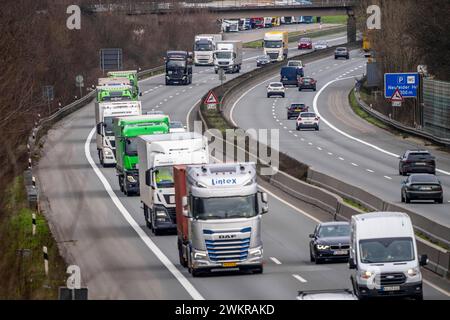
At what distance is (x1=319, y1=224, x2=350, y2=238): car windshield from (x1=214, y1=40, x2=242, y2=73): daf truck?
10727cm

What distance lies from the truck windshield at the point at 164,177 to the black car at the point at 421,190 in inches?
483

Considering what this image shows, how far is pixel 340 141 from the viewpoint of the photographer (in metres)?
87.6

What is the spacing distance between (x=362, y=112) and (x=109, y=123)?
43283 millimetres

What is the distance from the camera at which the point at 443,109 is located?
89750mm

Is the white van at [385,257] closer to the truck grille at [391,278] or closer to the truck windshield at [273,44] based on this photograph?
the truck grille at [391,278]

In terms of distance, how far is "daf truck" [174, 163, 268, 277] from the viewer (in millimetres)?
34375

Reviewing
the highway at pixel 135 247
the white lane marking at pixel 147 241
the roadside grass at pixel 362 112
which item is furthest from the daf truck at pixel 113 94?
the roadside grass at pixel 362 112

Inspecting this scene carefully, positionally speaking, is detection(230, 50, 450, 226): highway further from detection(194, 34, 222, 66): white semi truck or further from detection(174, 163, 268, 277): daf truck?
detection(174, 163, 268, 277): daf truck

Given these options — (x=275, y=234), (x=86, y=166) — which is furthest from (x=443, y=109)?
(x=275, y=234)

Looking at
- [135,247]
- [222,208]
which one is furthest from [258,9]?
[222,208]

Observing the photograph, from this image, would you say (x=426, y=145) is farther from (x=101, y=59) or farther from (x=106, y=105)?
(x=101, y=59)

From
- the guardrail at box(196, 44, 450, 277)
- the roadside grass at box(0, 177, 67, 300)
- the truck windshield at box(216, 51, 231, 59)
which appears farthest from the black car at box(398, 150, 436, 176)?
the truck windshield at box(216, 51, 231, 59)

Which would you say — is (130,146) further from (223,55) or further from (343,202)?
(223,55)

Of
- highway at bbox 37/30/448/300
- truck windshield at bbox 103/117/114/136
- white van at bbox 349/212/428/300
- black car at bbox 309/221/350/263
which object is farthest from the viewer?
truck windshield at bbox 103/117/114/136
